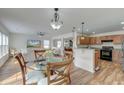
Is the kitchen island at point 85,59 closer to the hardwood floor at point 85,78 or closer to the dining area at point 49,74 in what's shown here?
the hardwood floor at point 85,78

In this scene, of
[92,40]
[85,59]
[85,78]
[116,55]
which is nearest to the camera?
[85,78]

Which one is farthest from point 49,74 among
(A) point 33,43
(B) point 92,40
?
(A) point 33,43

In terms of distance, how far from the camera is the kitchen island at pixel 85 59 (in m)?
4.11

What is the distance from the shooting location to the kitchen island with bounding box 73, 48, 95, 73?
13.5ft

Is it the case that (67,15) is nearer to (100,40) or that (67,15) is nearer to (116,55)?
(116,55)

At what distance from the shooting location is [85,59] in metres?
4.54

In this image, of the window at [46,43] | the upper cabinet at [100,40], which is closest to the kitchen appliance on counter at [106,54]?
the upper cabinet at [100,40]

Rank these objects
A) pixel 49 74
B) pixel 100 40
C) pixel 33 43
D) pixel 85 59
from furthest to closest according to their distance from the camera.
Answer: pixel 33 43 < pixel 100 40 < pixel 85 59 < pixel 49 74

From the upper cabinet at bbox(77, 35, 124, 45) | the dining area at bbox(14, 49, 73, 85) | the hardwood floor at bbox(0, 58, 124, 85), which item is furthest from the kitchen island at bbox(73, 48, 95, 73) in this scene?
the dining area at bbox(14, 49, 73, 85)

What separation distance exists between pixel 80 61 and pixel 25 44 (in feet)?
21.7
